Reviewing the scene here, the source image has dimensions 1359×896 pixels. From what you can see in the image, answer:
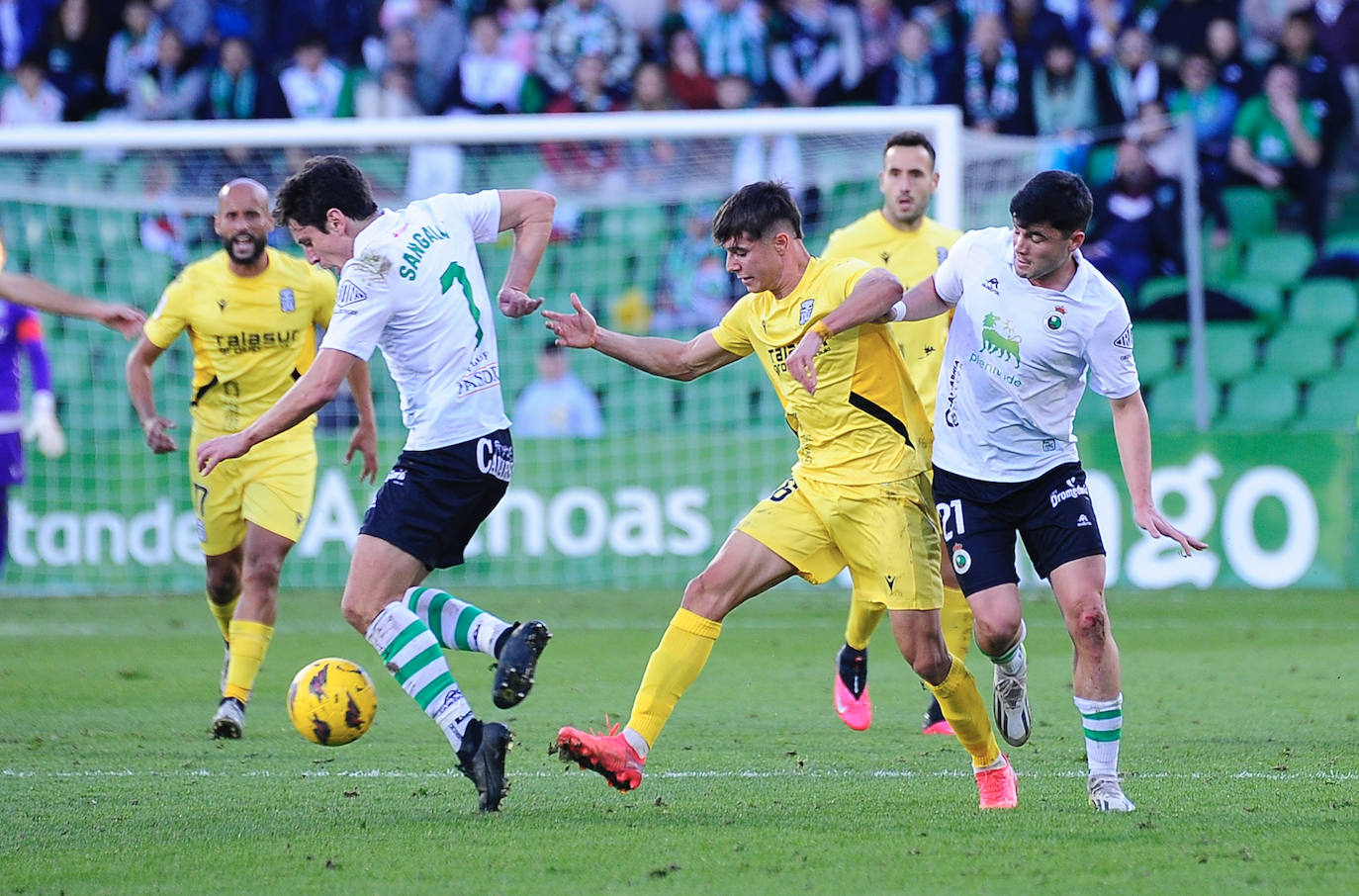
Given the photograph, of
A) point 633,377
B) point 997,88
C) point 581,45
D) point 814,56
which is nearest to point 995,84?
point 997,88

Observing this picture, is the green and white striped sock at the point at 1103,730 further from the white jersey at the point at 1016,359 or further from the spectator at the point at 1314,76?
the spectator at the point at 1314,76

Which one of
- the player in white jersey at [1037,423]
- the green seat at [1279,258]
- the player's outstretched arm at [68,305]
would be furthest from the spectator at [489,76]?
the player in white jersey at [1037,423]

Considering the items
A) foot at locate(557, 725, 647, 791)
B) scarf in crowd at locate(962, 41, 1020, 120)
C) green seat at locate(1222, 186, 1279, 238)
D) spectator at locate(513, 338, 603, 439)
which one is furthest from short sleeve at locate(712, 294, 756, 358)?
green seat at locate(1222, 186, 1279, 238)

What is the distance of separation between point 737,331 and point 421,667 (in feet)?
5.28

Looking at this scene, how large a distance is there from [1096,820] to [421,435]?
259 centimetres

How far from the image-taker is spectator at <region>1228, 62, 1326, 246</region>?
628 inches

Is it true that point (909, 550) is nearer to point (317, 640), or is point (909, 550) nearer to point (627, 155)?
point (317, 640)

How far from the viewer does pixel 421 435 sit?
20.2ft

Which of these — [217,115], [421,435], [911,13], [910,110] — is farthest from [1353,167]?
[421,435]

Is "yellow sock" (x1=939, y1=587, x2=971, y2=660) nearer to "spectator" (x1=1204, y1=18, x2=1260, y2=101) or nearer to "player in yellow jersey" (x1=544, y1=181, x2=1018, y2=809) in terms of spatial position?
"player in yellow jersey" (x1=544, y1=181, x2=1018, y2=809)

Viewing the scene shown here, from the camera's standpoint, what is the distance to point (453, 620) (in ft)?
20.4

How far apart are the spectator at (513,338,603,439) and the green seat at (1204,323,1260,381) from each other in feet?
17.7

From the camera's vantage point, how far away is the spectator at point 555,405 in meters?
14.8

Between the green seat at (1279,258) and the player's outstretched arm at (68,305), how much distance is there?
11.5 metres
